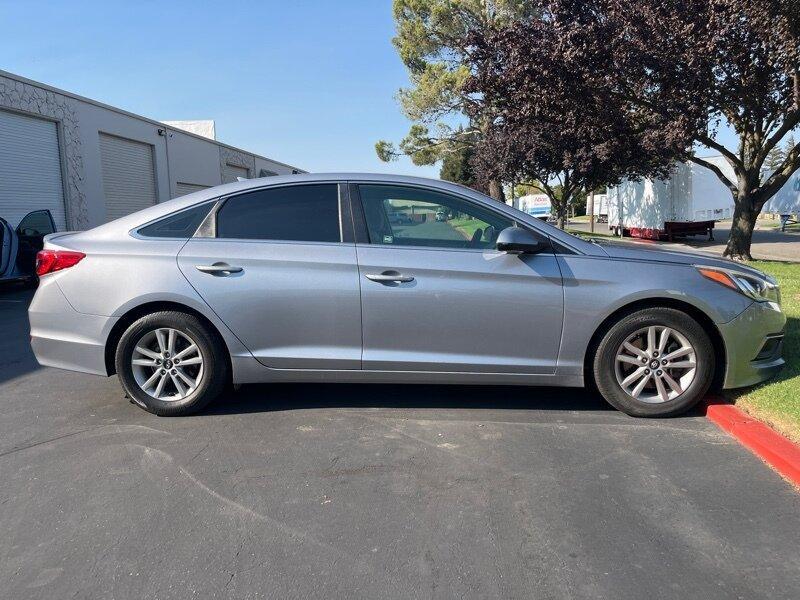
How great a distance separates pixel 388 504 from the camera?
3.12 meters

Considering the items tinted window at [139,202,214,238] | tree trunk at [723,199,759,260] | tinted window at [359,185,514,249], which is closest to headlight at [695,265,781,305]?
tinted window at [359,185,514,249]

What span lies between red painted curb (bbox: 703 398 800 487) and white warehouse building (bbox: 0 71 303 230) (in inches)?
414

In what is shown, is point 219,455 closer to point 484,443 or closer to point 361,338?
point 361,338

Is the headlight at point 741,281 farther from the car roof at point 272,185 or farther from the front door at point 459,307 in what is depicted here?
the front door at point 459,307

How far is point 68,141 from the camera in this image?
17.4 m

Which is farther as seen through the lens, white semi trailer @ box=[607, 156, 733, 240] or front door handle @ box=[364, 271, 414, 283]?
white semi trailer @ box=[607, 156, 733, 240]

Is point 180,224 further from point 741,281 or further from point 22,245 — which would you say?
point 22,245

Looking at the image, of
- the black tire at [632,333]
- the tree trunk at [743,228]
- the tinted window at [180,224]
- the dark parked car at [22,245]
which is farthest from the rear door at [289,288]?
the tree trunk at [743,228]

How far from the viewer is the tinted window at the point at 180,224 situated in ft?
14.4

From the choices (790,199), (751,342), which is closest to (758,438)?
(751,342)

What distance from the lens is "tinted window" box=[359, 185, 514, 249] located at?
4.27 m

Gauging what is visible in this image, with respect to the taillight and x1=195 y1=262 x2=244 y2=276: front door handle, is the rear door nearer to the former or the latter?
x1=195 y1=262 x2=244 y2=276: front door handle

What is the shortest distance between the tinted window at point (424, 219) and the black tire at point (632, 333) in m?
1.08

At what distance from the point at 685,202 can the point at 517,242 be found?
22.8 m
